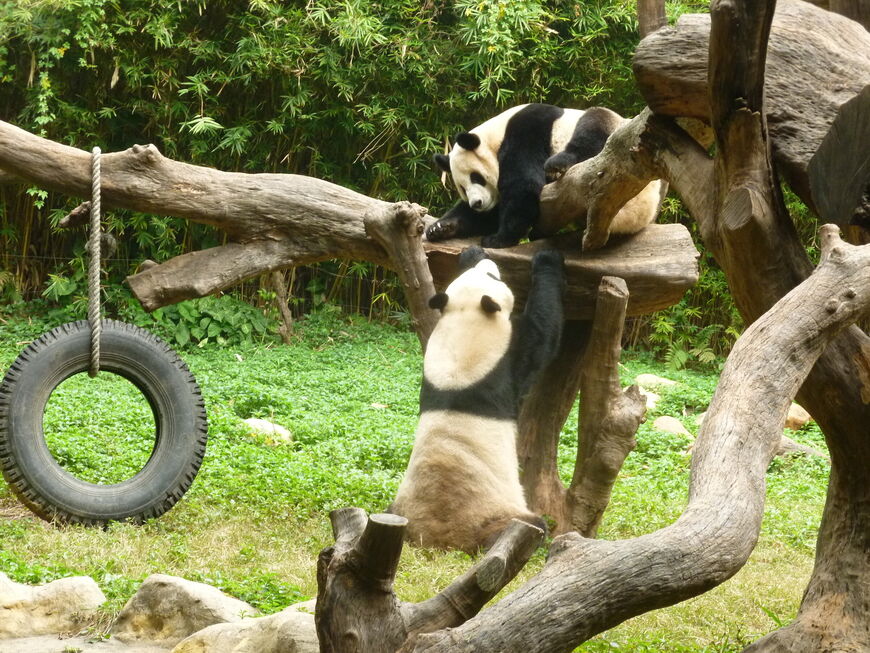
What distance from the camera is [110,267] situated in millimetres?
10188

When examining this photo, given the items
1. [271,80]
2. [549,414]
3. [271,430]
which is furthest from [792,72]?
[271,80]

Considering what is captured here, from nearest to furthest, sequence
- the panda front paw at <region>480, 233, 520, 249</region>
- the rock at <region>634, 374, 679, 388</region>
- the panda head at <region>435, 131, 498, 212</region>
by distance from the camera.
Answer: the panda front paw at <region>480, 233, 520, 249</region>
the panda head at <region>435, 131, 498, 212</region>
the rock at <region>634, 374, 679, 388</region>

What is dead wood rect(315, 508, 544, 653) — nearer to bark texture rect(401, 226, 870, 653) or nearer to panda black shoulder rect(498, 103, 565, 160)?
bark texture rect(401, 226, 870, 653)

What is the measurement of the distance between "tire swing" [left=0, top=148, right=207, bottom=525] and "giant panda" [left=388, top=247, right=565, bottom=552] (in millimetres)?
1209

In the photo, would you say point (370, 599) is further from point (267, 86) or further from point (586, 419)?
point (267, 86)

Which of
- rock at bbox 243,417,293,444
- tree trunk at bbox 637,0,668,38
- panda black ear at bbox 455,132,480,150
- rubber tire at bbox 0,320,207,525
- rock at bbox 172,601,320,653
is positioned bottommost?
rock at bbox 243,417,293,444

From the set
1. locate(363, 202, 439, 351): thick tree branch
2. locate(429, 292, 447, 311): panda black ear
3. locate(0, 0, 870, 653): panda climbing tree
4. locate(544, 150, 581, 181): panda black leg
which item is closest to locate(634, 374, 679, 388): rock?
locate(544, 150, 581, 181): panda black leg

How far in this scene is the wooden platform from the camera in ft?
15.2

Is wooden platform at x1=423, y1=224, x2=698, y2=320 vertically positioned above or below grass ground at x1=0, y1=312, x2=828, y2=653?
above

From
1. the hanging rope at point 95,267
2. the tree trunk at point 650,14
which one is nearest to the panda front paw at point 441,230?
the hanging rope at point 95,267

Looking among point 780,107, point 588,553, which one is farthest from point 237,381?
point 588,553

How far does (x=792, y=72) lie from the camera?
111 inches

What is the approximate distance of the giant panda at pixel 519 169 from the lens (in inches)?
190

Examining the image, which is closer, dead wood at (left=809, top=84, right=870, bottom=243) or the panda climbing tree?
the panda climbing tree
